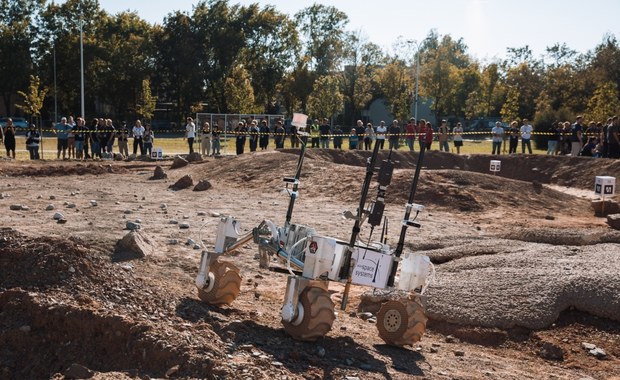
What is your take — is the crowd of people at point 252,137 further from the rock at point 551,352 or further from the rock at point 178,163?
the rock at point 551,352

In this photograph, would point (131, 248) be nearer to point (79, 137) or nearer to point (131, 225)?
point (131, 225)

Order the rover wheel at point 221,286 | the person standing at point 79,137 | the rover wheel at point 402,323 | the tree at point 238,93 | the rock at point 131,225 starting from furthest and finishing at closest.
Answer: the tree at point 238,93 → the person standing at point 79,137 → the rock at point 131,225 → the rover wheel at point 221,286 → the rover wheel at point 402,323

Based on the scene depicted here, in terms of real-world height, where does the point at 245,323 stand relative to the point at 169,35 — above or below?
below

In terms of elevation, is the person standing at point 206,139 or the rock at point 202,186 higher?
the person standing at point 206,139

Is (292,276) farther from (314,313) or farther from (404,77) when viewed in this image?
(404,77)

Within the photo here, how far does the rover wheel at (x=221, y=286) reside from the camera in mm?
8961

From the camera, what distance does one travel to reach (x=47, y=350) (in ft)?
24.5

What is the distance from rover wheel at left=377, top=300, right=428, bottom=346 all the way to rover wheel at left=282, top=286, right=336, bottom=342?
30.9 inches

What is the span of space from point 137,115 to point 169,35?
8.15 metres

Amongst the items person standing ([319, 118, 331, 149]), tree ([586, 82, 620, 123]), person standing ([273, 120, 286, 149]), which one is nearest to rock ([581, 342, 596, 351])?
person standing ([273, 120, 286, 149])

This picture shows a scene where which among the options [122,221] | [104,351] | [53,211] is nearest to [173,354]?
[104,351]

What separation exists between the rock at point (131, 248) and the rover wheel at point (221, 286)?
280 centimetres

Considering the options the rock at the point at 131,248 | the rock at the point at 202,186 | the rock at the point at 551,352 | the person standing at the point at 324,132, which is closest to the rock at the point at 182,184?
the rock at the point at 202,186

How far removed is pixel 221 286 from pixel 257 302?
1180mm
